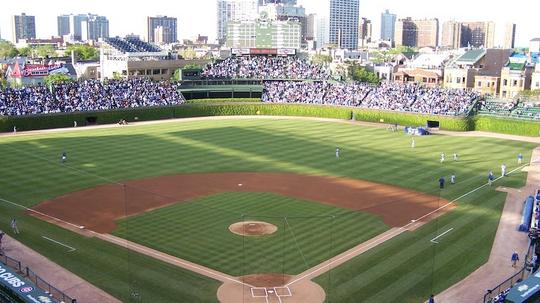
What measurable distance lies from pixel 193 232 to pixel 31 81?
7962cm

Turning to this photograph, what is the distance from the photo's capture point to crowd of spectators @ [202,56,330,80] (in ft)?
311

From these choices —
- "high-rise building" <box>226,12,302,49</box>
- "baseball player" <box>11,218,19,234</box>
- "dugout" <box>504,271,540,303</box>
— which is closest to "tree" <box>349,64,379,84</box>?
"high-rise building" <box>226,12,302,49</box>

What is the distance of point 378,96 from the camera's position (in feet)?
268

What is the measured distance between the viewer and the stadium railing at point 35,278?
2248cm

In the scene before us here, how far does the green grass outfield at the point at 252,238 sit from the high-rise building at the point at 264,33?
110m

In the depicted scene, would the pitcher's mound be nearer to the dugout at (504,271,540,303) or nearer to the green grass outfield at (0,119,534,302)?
the green grass outfield at (0,119,534,302)

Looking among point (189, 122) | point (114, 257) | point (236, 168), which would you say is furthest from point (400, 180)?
point (189, 122)

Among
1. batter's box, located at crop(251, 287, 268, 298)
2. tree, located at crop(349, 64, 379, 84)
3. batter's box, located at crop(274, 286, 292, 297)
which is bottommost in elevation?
batter's box, located at crop(274, 286, 292, 297)

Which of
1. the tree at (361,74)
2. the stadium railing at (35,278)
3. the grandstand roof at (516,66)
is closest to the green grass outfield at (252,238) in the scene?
the stadium railing at (35,278)

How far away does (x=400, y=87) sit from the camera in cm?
8444

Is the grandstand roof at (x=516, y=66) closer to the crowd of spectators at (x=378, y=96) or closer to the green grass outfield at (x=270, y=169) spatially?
the crowd of spectators at (x=378, y=96)

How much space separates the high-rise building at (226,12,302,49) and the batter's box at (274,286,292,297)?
401 feet

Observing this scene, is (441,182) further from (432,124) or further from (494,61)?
(494,61)

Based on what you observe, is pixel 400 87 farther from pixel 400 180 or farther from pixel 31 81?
pixel 31 81
